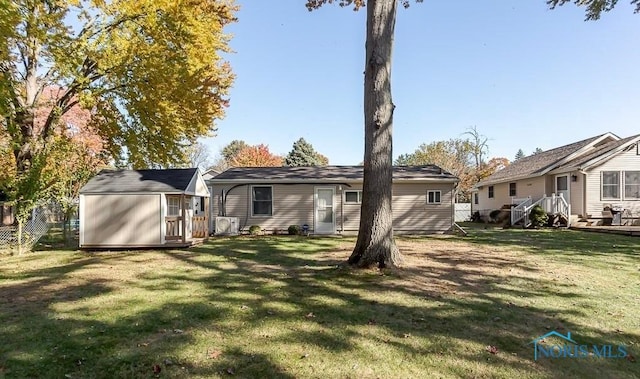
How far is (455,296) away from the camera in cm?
580

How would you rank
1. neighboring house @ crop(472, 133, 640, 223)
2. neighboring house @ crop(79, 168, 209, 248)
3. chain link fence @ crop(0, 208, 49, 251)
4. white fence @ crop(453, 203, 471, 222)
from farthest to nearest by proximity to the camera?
white fence @ crop(453, 203, 471, 222) → neighboring house @ crop(472, 133, 640, 223) → neighboring house @ crop(79, 168, 209, 248) → chain link fence @ crop(0, 208, 49, 251)

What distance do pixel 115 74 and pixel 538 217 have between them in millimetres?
19810

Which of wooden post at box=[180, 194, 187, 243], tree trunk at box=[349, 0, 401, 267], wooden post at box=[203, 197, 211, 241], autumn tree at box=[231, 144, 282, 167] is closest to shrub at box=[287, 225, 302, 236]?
wooden post at box=[203, 197, 211, 241]

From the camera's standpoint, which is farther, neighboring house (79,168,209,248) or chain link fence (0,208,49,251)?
neighboring house (79,168,209,248)

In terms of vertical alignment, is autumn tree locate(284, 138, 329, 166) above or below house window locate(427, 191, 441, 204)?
above

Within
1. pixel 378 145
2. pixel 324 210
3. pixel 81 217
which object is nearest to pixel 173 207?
pixel 81 217

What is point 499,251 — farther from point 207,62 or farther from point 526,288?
point 207,62

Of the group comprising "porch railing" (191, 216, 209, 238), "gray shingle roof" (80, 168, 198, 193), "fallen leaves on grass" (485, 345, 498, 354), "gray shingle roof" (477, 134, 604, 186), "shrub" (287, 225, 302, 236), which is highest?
"gray shingle roof" (477, 134, 604, 186)

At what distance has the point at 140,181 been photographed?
1223cm

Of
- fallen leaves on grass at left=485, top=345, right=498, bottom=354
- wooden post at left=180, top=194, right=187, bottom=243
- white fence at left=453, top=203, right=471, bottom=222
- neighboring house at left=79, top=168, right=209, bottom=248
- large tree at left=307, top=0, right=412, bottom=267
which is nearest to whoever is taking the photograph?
fallen leaves on grass at left=485, top=345, right=498, bottom=354

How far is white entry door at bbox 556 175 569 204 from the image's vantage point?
1942cm

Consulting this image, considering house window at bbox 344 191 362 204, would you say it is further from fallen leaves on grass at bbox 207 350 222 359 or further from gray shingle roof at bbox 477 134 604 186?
fallen leaves on grass at bbox 207 350 222 359

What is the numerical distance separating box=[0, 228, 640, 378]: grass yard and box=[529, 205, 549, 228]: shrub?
9939mm

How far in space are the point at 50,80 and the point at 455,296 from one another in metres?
15.7
